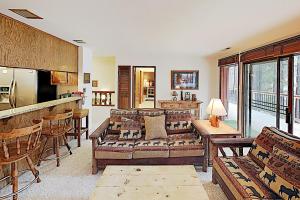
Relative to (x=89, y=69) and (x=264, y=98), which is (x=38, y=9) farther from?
(x=264, y=98)

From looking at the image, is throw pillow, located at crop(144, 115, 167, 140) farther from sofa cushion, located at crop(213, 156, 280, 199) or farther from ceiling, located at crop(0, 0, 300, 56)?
ceiling, located at crop(0, 0, 300, 56)

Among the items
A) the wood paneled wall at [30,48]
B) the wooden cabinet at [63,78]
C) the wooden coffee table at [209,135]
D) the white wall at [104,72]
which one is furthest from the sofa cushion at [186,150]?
the white wall at [104,72]

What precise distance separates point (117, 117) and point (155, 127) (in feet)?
2.42

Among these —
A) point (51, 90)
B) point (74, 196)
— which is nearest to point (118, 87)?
point (51, 90)

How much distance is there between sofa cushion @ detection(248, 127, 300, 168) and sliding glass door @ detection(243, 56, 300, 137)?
50.4 inches

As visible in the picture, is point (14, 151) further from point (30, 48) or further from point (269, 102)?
point (269, 102)

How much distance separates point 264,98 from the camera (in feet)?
16.2

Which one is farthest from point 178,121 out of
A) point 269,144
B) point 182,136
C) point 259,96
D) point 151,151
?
Answer: point 259,96

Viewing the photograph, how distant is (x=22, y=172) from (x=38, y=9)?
2.29 m

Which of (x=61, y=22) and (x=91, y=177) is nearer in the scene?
(x=91, y=177)

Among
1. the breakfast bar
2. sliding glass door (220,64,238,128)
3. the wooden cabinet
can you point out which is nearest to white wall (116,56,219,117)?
sliding glass door (220,64,238,128)

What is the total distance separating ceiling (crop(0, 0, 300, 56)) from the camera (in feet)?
8.73

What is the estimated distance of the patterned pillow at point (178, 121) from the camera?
4.17m

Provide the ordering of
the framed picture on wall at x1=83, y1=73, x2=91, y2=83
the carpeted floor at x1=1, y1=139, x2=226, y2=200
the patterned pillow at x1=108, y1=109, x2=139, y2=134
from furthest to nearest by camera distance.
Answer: the framed picture on wall at x1=83, y1=73, x2=91, y2=83, the patterned pillow at x1=108, y1=109, x2=139, y2=134, the carpeted floor at x1=1, y1=139, x2=226, y2=200
